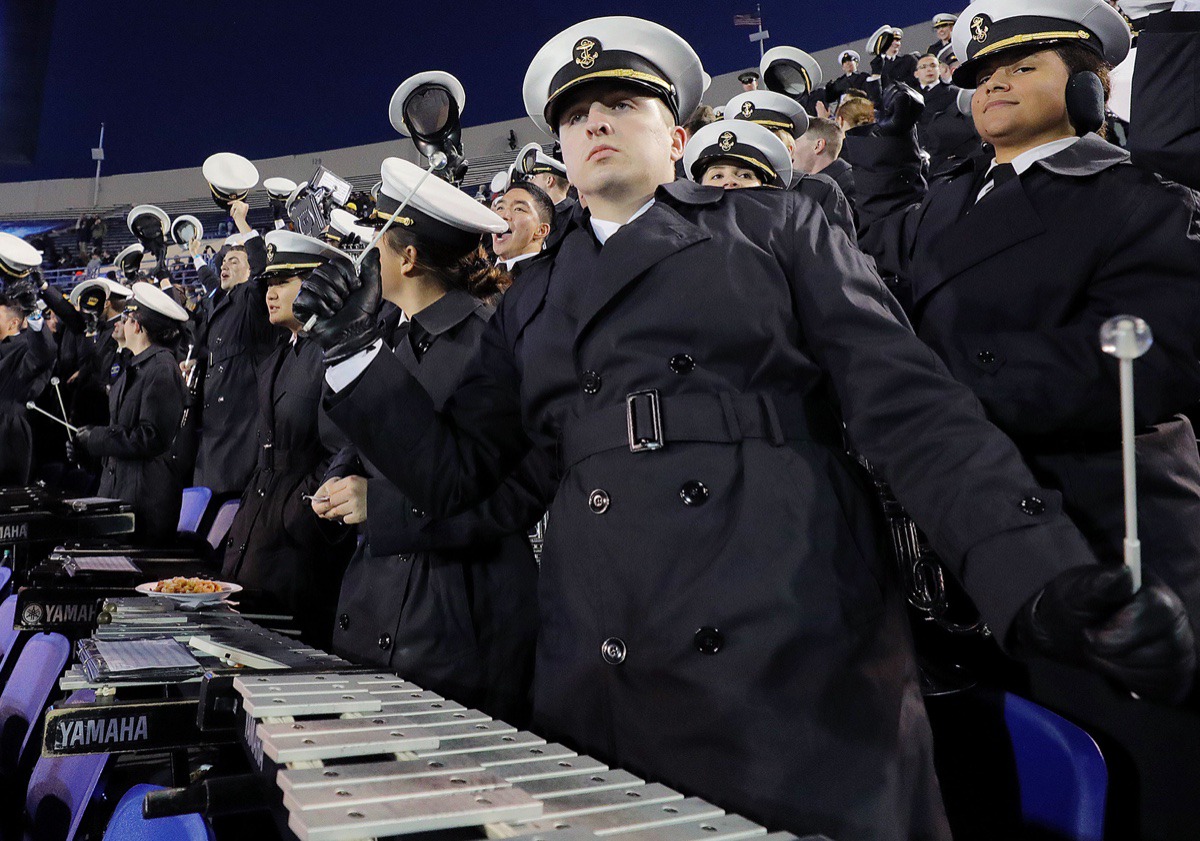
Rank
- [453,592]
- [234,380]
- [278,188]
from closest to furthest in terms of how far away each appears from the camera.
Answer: [453,592] < [234,380] < [278,188]

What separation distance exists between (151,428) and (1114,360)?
16.6 ft

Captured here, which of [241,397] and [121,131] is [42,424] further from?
[121,131]

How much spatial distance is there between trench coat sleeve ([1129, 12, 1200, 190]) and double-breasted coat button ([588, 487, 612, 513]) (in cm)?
111

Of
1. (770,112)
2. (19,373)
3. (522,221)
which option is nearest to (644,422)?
(770,112)

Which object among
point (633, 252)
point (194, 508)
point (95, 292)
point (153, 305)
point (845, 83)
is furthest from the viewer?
point (845, 83)

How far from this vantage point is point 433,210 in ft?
8.63

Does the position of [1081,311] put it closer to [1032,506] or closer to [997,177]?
[997,177]

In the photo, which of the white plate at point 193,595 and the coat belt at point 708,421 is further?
the white plate at point 193,595

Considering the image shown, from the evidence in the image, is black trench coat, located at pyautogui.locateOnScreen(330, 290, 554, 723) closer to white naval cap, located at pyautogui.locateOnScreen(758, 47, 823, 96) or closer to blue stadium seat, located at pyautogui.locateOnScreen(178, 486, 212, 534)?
blue stadium seat, located at pyautogui.locateOnScreen(178, 486, 212, 534)

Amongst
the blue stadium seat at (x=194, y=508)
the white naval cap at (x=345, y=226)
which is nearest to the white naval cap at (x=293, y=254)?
the white naval cap at (x=345, y=226)

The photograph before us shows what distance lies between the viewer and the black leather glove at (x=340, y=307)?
1.92 m

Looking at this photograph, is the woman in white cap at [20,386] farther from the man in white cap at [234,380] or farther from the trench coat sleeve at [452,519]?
the trench coat sleeve at [452,519]

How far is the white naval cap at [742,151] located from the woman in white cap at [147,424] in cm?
342

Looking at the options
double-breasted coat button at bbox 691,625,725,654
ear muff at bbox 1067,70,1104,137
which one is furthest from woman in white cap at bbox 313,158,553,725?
ear muff at bbox 1067,70,1104,137
